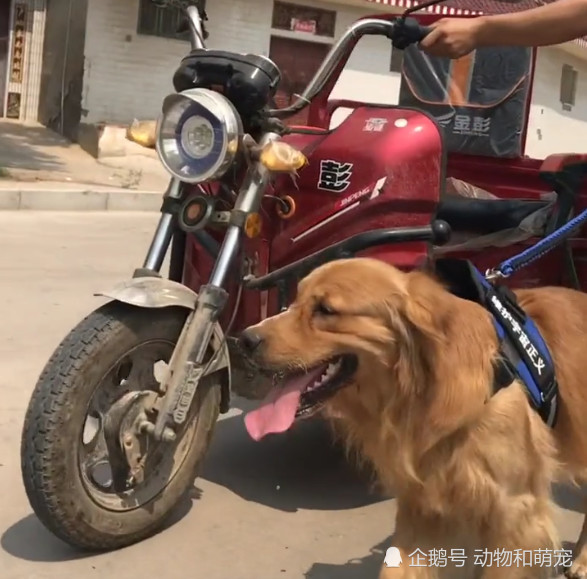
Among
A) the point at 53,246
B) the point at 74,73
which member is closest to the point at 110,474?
the point at 53,246

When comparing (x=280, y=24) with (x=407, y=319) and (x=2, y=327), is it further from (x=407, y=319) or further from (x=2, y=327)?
(x=407, y=319)

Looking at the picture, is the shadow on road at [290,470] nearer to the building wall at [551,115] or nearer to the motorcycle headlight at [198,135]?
the motorcycle headlight at [198,135]

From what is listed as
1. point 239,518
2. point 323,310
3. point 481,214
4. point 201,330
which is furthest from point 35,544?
point 481,214

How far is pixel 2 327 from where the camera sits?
5.66 meters

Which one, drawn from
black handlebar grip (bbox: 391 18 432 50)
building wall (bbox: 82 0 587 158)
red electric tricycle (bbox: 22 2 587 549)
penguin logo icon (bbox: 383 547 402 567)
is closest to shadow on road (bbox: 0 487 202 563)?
red electric tricycle (bbox: 22 2 587 549)

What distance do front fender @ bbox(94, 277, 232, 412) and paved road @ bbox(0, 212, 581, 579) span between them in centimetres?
66

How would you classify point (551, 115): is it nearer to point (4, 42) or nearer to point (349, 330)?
point (4, 42)

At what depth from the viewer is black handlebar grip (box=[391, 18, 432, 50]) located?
320cm

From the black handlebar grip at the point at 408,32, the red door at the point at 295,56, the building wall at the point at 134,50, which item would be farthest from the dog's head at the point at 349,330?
the red door at the point at 295,56

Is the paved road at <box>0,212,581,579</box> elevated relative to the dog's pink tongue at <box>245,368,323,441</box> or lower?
lower

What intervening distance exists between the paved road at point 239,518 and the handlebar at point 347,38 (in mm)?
1519

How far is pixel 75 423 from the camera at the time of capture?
2867 millimetres

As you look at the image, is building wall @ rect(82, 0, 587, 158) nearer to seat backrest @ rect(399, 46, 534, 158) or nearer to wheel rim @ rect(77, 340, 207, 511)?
seat backrest @ rect(399, 46, 534, 158)

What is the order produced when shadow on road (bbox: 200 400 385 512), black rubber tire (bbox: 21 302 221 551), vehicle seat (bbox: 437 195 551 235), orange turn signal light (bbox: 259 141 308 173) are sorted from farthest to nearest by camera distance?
1. vehicle seat (bbox: 437 195 551 235)
2. shadow on road (bbox: 200 400 385 512)
3. orange turn signal light (bbox: 259 141 308 173)
4. black rubber tire (bbox: 21 302 221 551)
